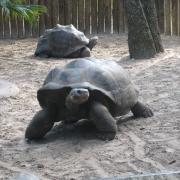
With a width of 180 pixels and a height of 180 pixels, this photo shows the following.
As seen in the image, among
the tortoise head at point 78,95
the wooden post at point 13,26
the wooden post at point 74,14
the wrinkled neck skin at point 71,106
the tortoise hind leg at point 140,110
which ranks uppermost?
the wooden post at point 74,14

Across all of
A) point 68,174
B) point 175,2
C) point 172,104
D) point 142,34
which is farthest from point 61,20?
point 68,174

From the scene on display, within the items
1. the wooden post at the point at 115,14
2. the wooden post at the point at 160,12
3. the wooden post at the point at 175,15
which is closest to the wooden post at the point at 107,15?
the wooden post at the point at 115,14

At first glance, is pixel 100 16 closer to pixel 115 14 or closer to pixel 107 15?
pixel 107 15

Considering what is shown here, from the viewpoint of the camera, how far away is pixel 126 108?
496cm

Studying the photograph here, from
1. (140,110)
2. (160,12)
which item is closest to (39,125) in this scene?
(140,110)

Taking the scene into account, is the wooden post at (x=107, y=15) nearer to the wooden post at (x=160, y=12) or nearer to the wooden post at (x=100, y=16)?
the wooden post at (x=100, y=16)

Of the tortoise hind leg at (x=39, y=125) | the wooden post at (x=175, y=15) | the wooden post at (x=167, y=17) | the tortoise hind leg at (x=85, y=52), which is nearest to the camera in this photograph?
the tortoise hind leg at (x=39, y=125)

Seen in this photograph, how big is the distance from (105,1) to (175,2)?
160 centimetres

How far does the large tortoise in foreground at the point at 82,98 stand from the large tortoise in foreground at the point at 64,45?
462 cm

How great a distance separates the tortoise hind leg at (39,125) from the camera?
4.66 metres

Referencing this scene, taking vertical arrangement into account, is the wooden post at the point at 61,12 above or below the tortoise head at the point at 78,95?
above

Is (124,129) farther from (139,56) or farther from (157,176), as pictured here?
(139,56)

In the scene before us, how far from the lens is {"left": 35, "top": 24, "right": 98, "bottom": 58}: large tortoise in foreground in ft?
31.1

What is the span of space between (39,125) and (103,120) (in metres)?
0.55
